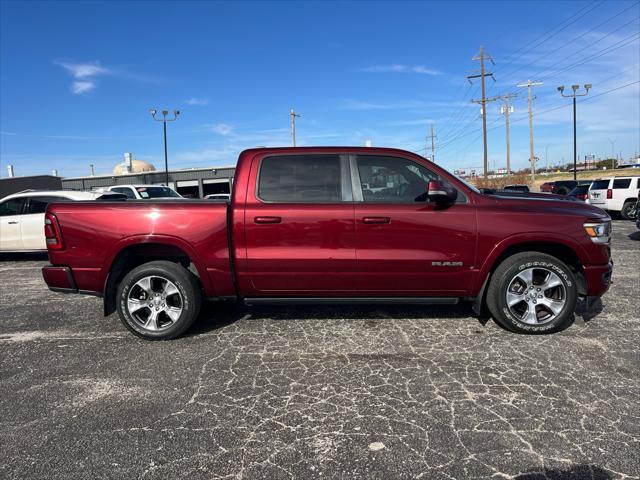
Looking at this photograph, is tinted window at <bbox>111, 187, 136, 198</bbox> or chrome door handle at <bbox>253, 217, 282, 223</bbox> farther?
tinted window at <bbox>111, 187, 136, 198</bbox>

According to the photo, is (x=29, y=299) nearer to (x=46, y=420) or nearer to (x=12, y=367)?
(x=12, y=367)

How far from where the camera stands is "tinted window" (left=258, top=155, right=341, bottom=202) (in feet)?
14.6

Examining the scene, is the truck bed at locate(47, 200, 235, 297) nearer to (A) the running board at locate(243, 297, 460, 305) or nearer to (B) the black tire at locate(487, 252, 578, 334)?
(A) the running board at locate(243, 297, 460, 305)

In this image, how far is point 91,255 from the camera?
445cm

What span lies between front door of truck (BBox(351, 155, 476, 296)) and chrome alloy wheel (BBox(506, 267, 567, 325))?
1.62ft

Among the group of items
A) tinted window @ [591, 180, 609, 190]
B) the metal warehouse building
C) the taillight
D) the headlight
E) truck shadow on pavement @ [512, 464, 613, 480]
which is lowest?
truck shadow on pavement @ [512, 464, 613, 480]

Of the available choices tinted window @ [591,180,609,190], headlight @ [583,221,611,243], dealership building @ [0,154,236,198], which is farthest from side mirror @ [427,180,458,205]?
dealership building @ [0,154,236,198]

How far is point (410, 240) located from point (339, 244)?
70cm

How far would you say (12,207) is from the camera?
9.91 metres

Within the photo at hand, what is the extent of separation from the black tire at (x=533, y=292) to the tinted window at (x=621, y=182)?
630 inches

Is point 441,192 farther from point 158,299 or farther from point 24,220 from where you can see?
point 24,220

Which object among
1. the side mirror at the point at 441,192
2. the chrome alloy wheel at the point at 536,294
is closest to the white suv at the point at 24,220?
the side mirror at the point at 441,192

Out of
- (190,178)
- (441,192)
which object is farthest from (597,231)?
(190,178)

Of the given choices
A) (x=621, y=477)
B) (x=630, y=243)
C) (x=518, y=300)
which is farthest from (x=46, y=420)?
(x=630, y=243)
